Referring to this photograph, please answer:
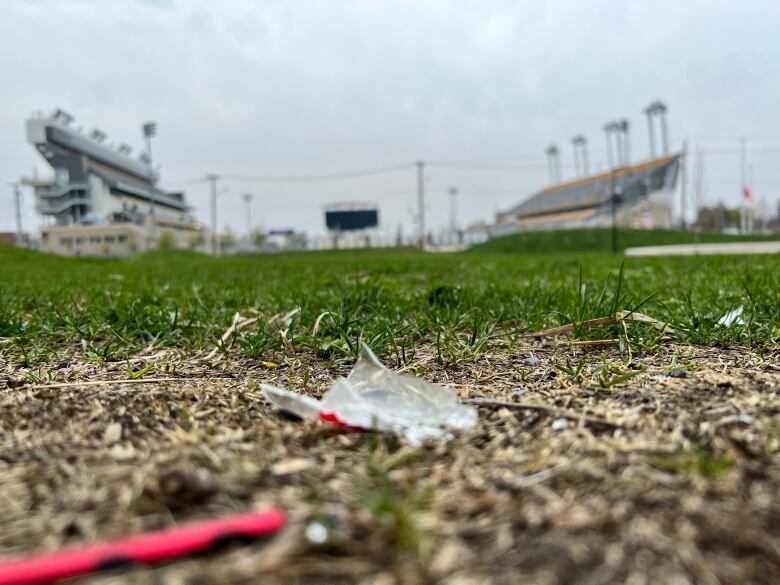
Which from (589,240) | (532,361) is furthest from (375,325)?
(589,240)

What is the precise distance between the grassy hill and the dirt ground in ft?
113

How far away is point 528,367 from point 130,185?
314ft

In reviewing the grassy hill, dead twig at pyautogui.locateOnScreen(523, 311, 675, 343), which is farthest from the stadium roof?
dead twig at pyautogui.locateOnScreen(523, 311, 675, 343)

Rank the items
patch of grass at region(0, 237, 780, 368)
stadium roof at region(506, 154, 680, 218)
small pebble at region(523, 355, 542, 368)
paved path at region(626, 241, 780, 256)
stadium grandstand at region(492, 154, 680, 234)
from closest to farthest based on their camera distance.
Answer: small pebble at region(523, 355, 542, 368), patch of grass at region(0, 237, 780, 368), paved path at region(626, 241, 780, 256), stadium grandstand at region(492, 154, 680, 234), stadium roof at region(506, 154, 680, 218)

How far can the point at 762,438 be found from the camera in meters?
0.98

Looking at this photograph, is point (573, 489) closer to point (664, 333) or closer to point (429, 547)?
point (429, 547)

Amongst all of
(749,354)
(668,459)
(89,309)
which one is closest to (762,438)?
(668,459)

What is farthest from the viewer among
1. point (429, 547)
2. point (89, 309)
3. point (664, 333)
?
point (89, 309)

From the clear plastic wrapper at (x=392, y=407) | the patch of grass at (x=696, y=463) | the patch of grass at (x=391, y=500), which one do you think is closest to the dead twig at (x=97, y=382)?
the clear plastic wrapper at (x=392, y=407)

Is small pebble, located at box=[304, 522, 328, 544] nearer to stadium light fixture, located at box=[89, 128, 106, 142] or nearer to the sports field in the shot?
the sports field

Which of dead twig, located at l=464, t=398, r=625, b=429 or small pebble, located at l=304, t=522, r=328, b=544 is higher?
dead twig, located at l=464, t=398, r=625, b=429

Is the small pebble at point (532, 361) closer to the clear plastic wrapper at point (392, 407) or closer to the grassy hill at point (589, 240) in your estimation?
the clear plastic wrapper at point (392, 407)

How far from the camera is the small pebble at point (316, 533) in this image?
689 millimetres

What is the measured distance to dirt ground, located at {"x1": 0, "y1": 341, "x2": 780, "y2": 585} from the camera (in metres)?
0.65
